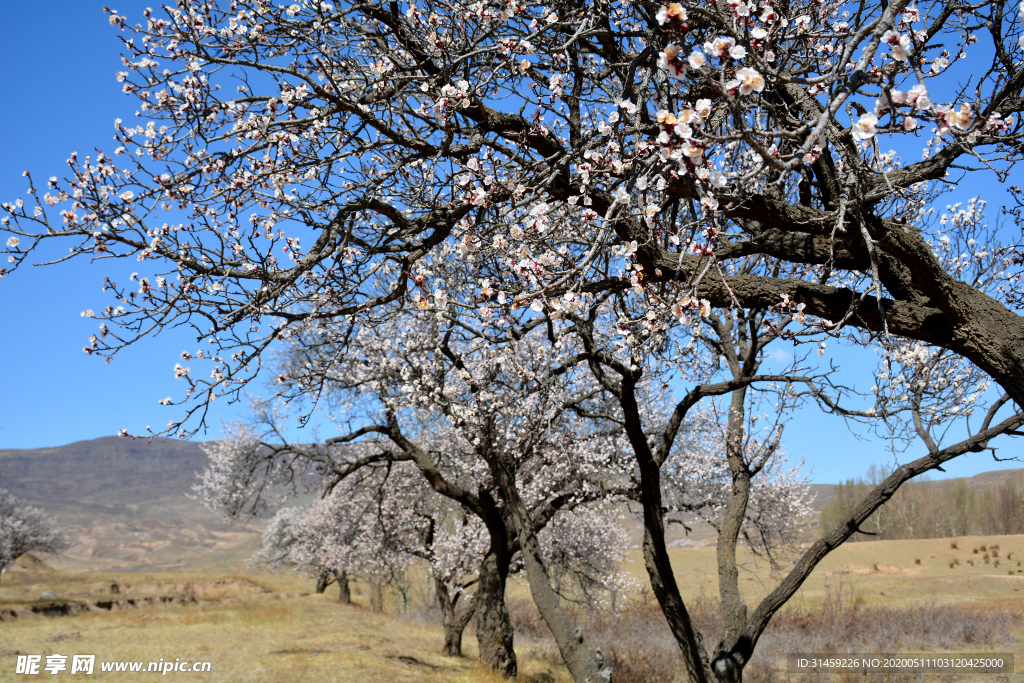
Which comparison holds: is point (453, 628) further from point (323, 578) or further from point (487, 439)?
point (323, 578)

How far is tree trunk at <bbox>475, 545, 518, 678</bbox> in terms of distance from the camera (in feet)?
39.0

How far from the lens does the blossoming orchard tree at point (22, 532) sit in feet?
115

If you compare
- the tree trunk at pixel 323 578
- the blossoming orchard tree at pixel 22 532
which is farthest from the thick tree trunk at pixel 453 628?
the blossoming orchard tree at pixel 22 532

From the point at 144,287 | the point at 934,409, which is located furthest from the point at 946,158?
the point at 144,287

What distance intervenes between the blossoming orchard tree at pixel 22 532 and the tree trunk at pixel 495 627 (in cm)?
3693

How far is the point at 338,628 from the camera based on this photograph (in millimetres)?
19562

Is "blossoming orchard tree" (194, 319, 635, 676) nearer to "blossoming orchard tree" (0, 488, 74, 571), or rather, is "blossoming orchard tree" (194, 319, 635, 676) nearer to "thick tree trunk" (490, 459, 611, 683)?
"thick tree trunk" (490, 459, 611, 683)

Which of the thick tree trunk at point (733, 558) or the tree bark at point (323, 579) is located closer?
the thick tree trunk at point (733, 558)

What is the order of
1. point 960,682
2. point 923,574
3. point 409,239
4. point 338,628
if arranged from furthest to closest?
1. point 923,574
2. point 338,628
3. point 960,682
4. point 409,239

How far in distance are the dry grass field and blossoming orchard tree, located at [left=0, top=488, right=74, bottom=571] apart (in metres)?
5.21

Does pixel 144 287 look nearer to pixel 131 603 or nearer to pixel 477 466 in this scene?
pixel 477 466

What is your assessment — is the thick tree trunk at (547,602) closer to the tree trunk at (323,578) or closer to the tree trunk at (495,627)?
the tree trunk at (495,627)

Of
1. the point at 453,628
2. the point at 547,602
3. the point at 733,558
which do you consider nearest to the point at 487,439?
the point at 547,602

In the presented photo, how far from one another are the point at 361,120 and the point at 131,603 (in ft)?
102
